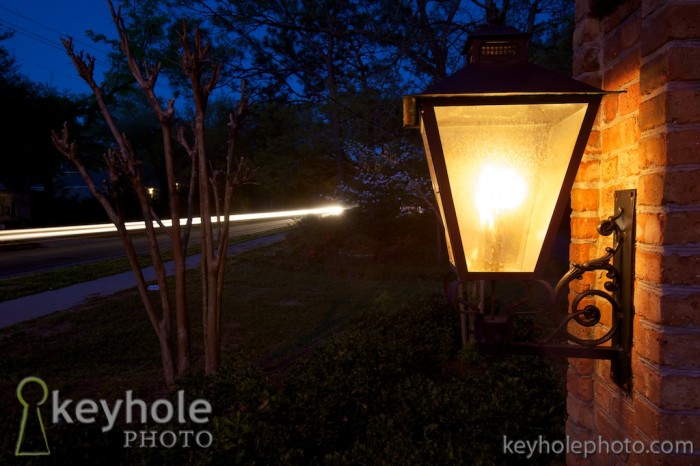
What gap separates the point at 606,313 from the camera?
72.0 inches

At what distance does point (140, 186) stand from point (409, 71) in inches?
301

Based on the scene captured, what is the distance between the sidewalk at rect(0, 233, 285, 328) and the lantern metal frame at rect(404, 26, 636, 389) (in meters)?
9.38

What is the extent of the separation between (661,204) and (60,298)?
11984 millimetres

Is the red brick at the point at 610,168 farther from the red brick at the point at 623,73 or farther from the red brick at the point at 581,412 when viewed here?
the red brick at the point at 581,412

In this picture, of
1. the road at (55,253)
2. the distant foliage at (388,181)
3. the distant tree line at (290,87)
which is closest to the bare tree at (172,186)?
the distant tree line at (290,87)

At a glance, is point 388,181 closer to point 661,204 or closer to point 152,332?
point 152,332

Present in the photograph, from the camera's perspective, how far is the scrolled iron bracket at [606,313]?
5.32 ft

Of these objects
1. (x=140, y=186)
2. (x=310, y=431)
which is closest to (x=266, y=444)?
(x=310, y=431)

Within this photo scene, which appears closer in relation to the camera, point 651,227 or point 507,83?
point 651,227

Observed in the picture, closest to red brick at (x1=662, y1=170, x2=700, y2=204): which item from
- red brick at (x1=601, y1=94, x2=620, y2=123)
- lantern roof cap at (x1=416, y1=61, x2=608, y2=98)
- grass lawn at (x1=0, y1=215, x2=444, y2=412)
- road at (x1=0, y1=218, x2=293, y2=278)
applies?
lantern roof cap at (x1=416, y1=61, x2=608, y2=98)

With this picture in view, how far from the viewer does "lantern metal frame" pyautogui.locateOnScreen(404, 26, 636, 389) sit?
5.23 feet

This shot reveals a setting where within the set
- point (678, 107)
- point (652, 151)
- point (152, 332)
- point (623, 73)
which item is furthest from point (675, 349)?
point (152, 332)

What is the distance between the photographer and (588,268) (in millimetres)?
1702

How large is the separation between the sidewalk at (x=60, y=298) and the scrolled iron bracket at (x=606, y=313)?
30.9 ft
